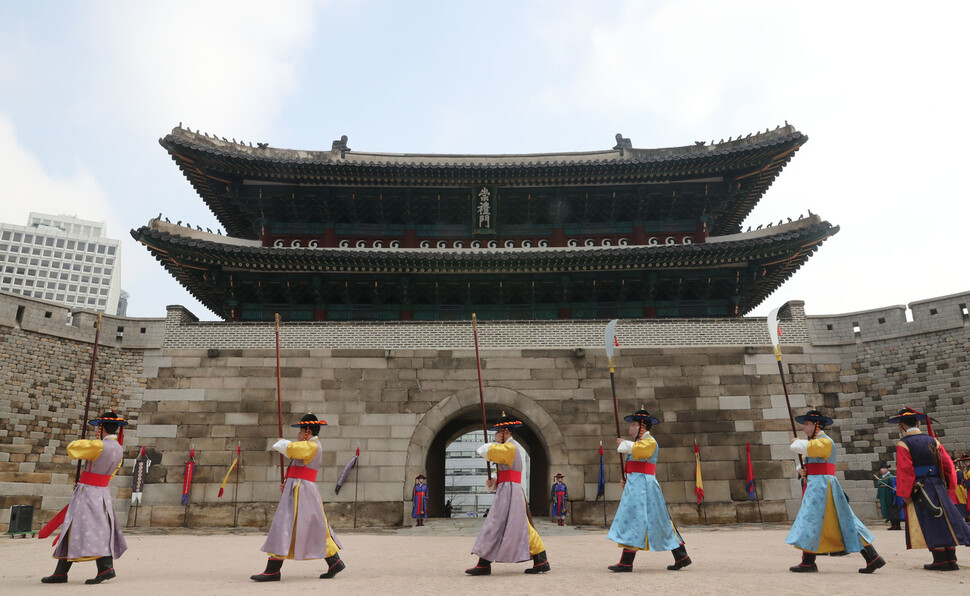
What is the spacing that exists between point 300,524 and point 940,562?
667 centimetres

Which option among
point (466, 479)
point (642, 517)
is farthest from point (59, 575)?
point (466, 479)

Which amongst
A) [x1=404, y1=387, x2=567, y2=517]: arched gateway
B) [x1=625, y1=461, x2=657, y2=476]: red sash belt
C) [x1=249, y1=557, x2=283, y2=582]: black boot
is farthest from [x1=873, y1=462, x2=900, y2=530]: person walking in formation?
[x1=249, y1=557, x2=283, y2=582]: black boot

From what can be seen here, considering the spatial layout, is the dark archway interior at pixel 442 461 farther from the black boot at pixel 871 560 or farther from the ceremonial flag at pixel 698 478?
the black boot at pixel 871 560

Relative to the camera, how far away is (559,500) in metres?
13.6

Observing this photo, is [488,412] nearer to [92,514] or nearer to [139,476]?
[139,476]

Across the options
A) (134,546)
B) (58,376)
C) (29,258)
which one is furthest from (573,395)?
(29,258)

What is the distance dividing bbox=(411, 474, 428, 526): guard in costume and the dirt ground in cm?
247

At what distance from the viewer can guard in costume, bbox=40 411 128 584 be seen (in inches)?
248

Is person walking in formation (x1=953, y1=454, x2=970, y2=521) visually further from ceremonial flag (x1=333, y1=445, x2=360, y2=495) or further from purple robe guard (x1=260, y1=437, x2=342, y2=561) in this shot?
ceremonial flag (x1=333, y1=445, x2=360, y2=495)

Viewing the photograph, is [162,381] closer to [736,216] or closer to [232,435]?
[232,435]

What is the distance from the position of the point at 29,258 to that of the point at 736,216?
10222 cm

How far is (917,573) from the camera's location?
6.14m

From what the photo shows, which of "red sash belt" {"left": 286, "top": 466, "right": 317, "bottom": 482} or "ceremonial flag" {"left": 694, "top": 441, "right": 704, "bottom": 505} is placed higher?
"red sash belt" {"left": 286, "top": 466, "right": 317, "bottom": 482}

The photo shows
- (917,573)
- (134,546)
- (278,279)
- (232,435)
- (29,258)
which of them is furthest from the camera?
(29,258)
